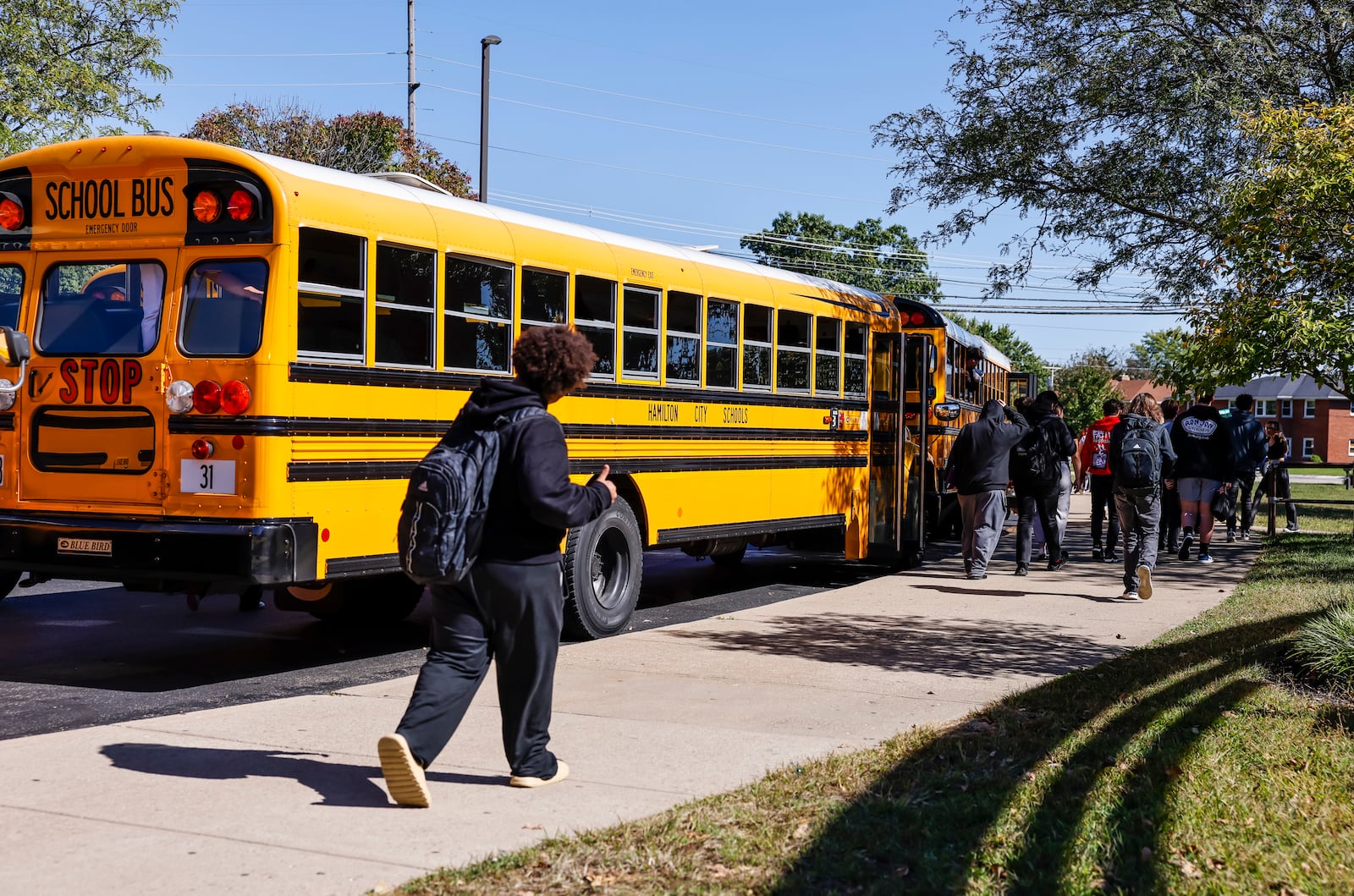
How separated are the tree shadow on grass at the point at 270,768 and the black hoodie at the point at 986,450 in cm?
868

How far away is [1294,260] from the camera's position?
11148mm

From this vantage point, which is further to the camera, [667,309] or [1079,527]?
[1079,527]

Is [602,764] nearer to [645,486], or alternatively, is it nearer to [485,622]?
[485,622]

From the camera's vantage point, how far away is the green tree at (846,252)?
65.1 meters

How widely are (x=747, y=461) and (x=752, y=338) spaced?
101 cm

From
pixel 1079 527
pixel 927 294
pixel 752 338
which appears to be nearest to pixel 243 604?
pixel 752 338

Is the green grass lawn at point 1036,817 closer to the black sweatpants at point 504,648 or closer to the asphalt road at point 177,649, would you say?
the black sweatpants at point 504,648

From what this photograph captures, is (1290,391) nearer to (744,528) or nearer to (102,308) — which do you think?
(744,528)

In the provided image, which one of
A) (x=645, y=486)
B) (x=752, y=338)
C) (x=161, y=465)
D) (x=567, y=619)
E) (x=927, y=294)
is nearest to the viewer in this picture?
(x=161, y=465)

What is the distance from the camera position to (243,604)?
427 inches

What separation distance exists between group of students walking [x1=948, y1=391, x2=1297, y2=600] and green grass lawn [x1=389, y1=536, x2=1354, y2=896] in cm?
492

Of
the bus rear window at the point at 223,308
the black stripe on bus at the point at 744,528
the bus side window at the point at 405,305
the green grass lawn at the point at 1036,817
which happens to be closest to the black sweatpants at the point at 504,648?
the green grass lawn at the point at 1036,817

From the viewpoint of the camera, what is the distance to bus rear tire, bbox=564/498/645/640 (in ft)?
30.4

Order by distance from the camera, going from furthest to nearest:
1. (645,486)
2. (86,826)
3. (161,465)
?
(645,486) < (161,465) < (86,826)
